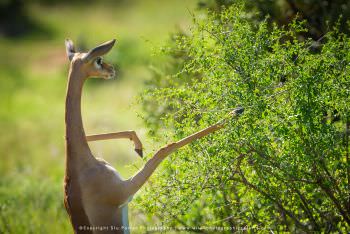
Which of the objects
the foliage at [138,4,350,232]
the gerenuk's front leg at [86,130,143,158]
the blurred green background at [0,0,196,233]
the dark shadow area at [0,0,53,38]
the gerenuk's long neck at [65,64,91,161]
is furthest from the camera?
the dark shadow area at [0,0,53,38]

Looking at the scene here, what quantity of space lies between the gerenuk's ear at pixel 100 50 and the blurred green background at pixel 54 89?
79 cm

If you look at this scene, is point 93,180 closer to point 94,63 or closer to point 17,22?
point 94,63

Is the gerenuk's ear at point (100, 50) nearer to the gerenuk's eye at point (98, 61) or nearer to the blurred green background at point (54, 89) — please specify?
the gerenuk's eye at point (98, 61)

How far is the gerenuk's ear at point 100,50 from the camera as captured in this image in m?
6.17

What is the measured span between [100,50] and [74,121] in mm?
751

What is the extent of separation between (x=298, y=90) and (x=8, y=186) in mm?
9632

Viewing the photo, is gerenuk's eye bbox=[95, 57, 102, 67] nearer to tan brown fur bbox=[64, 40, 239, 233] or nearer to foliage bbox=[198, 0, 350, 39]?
tan brown fur bbox=[64, 40, 239, 233]

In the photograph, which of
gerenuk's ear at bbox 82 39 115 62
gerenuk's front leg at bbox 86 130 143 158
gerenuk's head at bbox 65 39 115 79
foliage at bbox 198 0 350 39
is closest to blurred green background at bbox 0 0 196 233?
gerenuk's front leg at bbox 86 130 143 158

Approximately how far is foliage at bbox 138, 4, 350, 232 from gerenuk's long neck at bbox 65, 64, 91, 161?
934mm

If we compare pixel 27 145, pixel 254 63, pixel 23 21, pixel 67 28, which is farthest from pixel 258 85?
pixel 23 21

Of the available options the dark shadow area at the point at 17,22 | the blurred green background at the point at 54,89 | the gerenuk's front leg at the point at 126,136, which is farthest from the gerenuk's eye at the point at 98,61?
the dark shadow area at the point at 17,22

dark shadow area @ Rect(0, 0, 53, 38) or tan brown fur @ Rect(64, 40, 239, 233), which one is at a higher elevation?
dark shadow area @ Rect(0, 0, 53, 38)

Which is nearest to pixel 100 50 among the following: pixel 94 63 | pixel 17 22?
pixel 94 63

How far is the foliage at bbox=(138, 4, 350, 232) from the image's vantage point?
20.2ft
